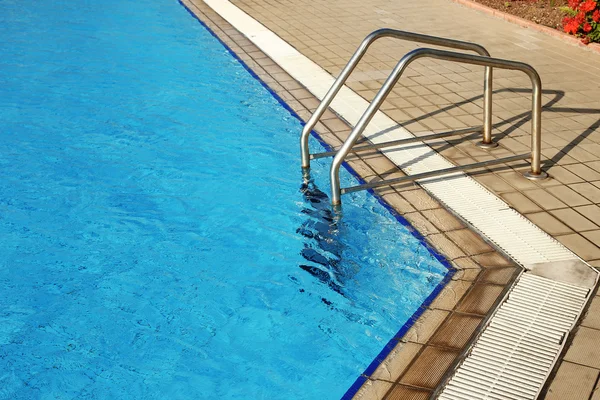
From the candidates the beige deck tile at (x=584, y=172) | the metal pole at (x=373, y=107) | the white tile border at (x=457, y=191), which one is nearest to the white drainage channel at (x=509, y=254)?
the white tile border at (x=457, y=191)

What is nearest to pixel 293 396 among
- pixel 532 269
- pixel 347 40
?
pixel 532 269

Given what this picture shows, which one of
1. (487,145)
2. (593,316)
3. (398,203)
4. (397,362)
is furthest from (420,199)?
(397,362)

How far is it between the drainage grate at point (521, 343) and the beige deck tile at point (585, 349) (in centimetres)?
6

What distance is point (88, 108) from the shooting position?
23.3 feet

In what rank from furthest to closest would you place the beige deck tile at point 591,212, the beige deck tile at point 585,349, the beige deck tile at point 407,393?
the beige deck tile at point 591,212 → the beige deck tile at point 585,349 → the beige deck tile at point 407,393

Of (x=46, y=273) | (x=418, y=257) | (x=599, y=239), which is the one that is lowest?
(x=46, y=273)

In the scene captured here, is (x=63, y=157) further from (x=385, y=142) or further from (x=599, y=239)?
(x=599, y=239)

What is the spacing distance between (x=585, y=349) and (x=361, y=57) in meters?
2.55

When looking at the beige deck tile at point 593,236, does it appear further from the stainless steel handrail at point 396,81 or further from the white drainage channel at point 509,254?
the stainless steel handrail at point 396,81

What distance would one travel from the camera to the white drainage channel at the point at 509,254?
309 cm

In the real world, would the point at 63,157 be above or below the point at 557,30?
below

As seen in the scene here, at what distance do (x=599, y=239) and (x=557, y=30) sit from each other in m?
5.75

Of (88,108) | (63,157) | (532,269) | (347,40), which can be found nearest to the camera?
(532,269)

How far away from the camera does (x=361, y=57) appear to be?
187 inches
